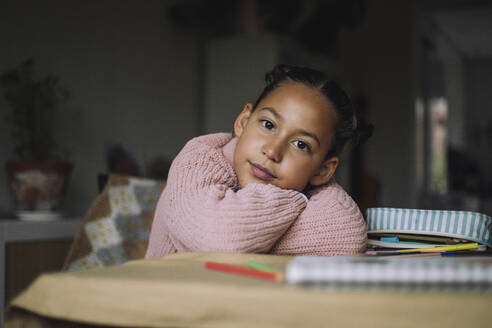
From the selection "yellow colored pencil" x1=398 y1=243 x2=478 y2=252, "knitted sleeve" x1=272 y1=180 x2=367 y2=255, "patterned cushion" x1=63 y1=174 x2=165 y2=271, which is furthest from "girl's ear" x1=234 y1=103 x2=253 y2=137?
"patterned cushion" x1=63 y1=174 x2=165 y2=271

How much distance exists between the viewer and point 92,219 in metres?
1.33

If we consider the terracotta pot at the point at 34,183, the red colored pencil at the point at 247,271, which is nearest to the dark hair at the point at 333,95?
the red colored pencil at the point at 247,271

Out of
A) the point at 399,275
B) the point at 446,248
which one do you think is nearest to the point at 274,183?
the point at 446,248

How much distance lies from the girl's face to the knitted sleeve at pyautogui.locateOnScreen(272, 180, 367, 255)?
0.28ft

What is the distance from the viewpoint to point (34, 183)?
5.01ft

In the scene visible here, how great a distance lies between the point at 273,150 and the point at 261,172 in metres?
0.04

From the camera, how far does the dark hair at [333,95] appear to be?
0.88 metres

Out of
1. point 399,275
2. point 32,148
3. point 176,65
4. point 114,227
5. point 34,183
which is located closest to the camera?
point 399,275

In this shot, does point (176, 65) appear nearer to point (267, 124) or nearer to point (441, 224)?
point (267, 124)

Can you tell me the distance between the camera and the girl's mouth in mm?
814

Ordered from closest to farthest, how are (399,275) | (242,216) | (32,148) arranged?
(399,275)
(242,216)
(32,148)

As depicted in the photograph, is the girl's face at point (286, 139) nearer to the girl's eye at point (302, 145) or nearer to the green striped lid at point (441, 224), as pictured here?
the girl's eye at point (302, 145)

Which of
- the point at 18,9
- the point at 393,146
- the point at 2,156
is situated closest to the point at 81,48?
the point at 18,9

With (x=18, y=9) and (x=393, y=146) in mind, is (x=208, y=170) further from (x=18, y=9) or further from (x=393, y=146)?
(x=393, y=146)
